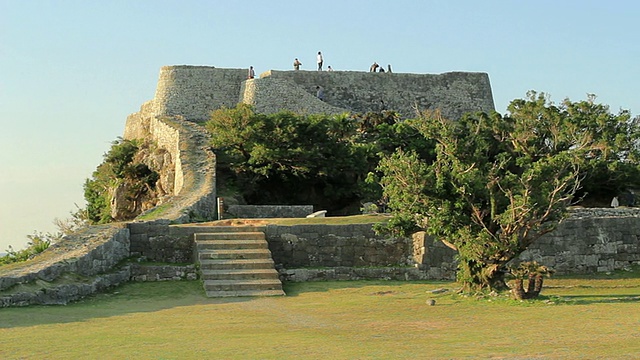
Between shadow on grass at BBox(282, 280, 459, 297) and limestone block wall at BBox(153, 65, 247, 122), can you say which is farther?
limestone block wall at BBox(153, 65, 247, 122)

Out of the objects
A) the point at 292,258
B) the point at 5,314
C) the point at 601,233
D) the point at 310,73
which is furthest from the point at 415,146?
the point at 5,314

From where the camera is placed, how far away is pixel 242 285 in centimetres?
1449

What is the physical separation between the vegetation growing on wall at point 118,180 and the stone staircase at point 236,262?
12829 mm

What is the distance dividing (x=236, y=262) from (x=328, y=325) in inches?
176

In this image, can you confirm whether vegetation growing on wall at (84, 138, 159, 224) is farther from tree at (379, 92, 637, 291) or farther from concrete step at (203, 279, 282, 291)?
tree at (379, 92, 637, 291)

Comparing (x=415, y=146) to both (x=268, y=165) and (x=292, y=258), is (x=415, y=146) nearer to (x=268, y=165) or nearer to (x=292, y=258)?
(x=268, y=165)

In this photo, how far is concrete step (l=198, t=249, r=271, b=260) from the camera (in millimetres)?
15555

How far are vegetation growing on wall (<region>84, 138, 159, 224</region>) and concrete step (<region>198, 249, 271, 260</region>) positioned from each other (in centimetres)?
1351

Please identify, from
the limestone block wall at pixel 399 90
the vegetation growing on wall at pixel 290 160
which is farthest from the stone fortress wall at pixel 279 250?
the limestone block wall at pixel 399 90

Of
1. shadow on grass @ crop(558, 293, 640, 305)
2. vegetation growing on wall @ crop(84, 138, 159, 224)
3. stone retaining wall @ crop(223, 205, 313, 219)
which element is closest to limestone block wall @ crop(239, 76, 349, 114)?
vegetation growing on wall @ crop(84, 138, 159, 224)

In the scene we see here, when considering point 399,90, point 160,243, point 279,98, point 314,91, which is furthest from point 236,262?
point 399,90

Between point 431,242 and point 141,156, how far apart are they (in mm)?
17585

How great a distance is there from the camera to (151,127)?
36.2m

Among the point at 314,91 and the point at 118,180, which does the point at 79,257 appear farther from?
the point at 314,91
